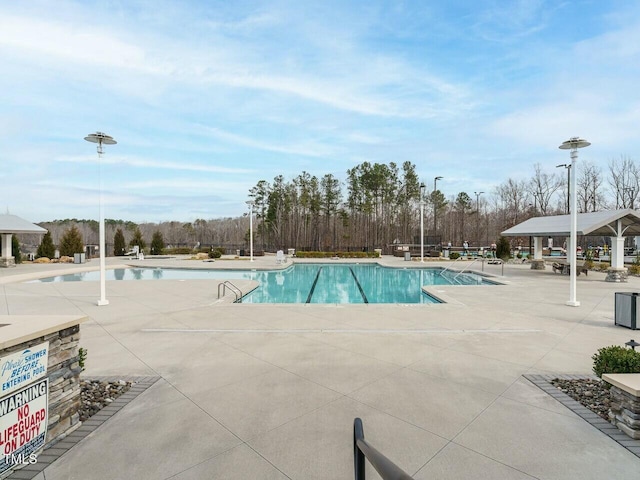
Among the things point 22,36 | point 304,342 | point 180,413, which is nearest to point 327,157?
point 22,36

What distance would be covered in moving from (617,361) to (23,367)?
215 inches

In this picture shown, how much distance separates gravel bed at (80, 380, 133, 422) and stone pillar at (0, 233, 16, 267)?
22145 mm

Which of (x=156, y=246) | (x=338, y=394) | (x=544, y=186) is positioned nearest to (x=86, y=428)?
(x=338, y=394)

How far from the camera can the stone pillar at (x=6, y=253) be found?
1944 cm

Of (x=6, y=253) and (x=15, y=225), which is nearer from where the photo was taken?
(x=15, y=225)

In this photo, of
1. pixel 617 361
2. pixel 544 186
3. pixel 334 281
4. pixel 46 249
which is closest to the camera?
pixel 617 361

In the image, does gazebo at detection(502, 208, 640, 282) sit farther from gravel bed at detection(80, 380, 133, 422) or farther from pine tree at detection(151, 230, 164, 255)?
pine tree at detection(151, 230, 164, 255)

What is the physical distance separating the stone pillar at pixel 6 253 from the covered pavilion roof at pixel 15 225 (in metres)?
0.78

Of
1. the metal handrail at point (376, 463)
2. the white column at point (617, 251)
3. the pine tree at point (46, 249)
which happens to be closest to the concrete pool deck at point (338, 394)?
the metal handrail at point (376, 463)

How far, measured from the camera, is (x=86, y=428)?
9.89 feet

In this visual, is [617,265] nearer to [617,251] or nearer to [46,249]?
[617,251]

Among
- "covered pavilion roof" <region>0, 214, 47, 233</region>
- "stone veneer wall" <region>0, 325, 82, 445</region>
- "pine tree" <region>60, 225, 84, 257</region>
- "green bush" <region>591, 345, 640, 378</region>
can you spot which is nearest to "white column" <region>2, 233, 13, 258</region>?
"covered pavilion roof" <region>0, 214, 47, 233</region>

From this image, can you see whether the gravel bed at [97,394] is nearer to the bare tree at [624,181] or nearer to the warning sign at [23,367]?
the warning sign at [23,367]

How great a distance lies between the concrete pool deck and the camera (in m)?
2.52
